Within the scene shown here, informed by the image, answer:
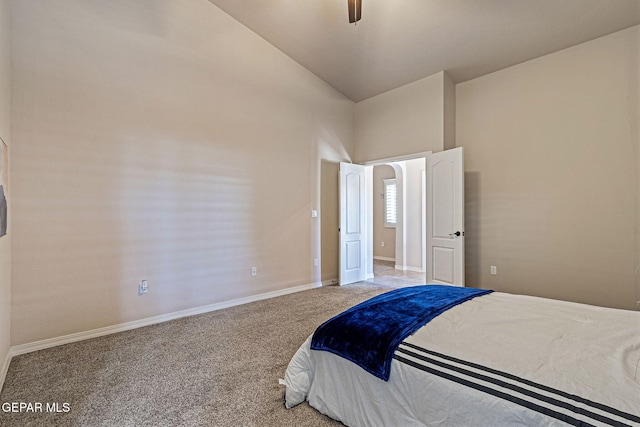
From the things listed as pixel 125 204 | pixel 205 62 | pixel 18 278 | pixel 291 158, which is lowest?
pixel 18 278

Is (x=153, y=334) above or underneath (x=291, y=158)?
underneath

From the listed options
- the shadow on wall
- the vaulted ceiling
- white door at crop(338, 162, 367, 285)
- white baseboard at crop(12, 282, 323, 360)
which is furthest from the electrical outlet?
the shadow on wall

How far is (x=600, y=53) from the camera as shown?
3.38 m

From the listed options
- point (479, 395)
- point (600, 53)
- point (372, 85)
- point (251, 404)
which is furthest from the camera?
point (372, 85)

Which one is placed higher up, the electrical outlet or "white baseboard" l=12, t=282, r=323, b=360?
the electrical outlet

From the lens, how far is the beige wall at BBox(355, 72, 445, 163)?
4.41 metres

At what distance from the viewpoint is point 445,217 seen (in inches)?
166

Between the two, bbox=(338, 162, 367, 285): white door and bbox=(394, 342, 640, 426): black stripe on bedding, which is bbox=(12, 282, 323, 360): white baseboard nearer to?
bbox=(338, 162, 367, 285): white door

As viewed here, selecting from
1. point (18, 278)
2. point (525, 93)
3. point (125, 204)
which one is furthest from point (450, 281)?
point (18, 278)

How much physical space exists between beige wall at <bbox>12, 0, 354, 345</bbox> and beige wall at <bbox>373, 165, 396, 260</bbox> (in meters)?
3.68

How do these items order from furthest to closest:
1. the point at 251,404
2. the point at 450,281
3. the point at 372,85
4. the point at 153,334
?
1. the point at 372,85
2. the point at 450,281
3. the point at 153,334
4. the point at 251,404

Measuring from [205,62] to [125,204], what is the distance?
1.98 meters

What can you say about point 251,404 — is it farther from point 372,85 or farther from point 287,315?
point 372,85

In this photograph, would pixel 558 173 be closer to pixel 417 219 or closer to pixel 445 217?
pixel 445 217
